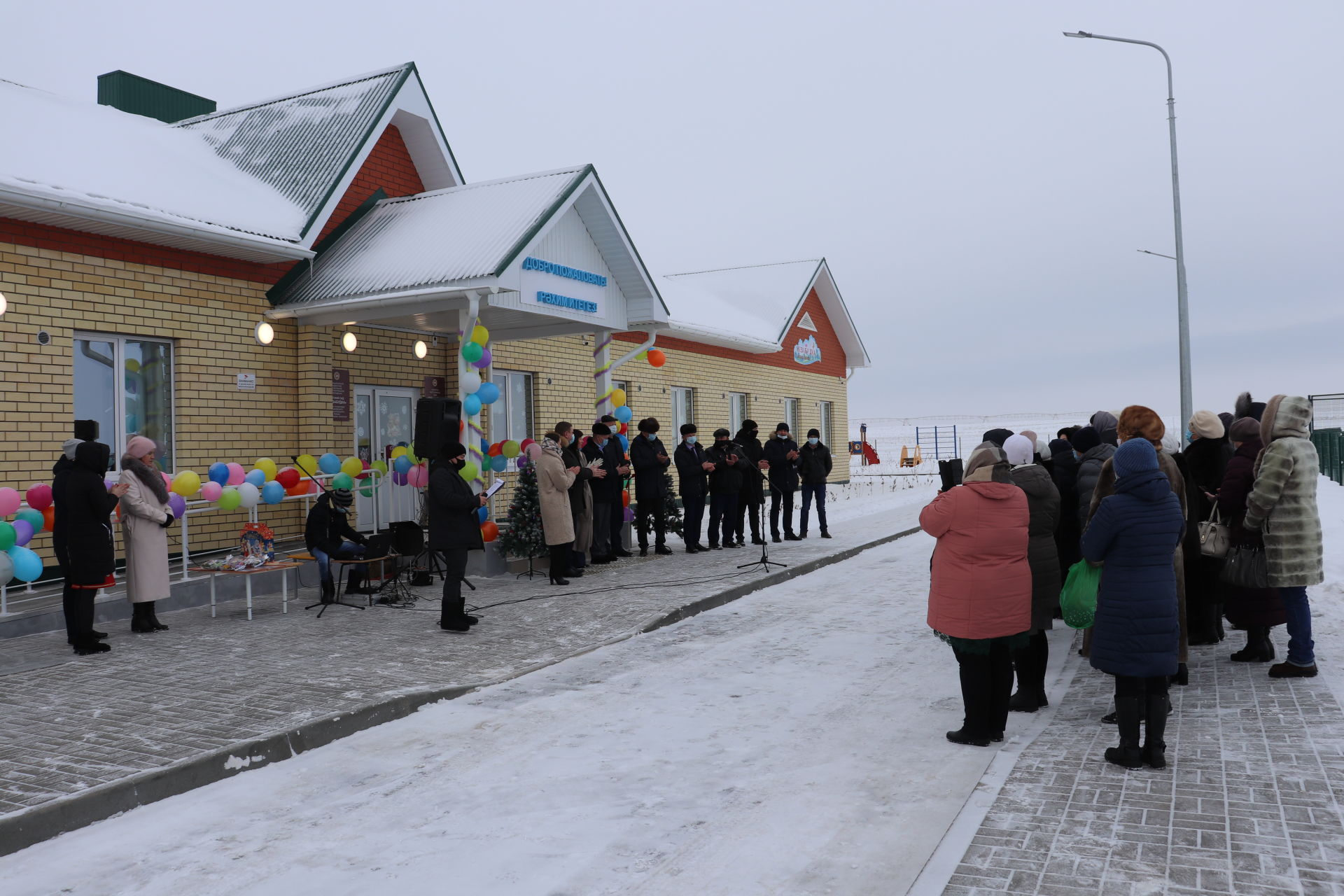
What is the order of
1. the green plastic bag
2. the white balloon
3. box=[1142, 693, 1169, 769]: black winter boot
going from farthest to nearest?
the white balloon
the green plastic bag
box=[1142, 693, 1169, 769]: black winter boot

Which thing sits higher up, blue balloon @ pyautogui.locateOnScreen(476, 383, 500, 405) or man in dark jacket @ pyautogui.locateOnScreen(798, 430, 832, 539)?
blue balloon @ pyautogui.locateOnScreen(476, 383, 500, 405)

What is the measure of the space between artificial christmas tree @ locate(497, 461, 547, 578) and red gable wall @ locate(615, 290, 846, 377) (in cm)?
792

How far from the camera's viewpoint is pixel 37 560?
8.09 metres

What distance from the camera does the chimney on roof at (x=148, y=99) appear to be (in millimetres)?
14586

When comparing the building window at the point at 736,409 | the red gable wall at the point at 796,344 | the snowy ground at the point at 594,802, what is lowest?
the snowy ground at the point at 594,802

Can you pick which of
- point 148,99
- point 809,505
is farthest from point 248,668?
point 148,99

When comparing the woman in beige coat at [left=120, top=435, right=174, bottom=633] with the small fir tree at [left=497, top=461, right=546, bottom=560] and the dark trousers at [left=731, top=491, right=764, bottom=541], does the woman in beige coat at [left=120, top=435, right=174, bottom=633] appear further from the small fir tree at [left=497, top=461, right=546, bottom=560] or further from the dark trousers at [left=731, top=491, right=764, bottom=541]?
the dark trousers at [left=731, top=491, right=764, bottom=541]

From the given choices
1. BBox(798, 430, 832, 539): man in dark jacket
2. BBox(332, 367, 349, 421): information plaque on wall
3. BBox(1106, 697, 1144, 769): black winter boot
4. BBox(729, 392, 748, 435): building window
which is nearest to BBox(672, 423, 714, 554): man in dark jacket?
BBox(798, 430, 832, 539): man in dark jacket

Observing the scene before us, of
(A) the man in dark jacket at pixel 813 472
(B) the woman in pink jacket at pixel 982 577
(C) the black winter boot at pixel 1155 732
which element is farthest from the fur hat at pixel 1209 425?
(A) the man in dark jacket at pixel 813 472

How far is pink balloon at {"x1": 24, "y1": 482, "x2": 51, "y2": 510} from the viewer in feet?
27.2

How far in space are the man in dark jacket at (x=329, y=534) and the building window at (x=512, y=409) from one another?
6.03 metres

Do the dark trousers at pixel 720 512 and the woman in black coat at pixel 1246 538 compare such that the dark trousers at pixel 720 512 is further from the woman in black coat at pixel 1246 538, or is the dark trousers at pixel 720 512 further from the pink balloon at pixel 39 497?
the pink balloon at pixel 39 497

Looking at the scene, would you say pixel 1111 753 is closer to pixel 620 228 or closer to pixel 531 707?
pixel 531 707

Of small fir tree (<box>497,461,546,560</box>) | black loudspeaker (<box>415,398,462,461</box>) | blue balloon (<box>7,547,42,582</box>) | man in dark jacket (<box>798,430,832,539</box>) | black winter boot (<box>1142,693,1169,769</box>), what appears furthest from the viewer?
man in dark jacket (<box>798,430,832,539</box>)
